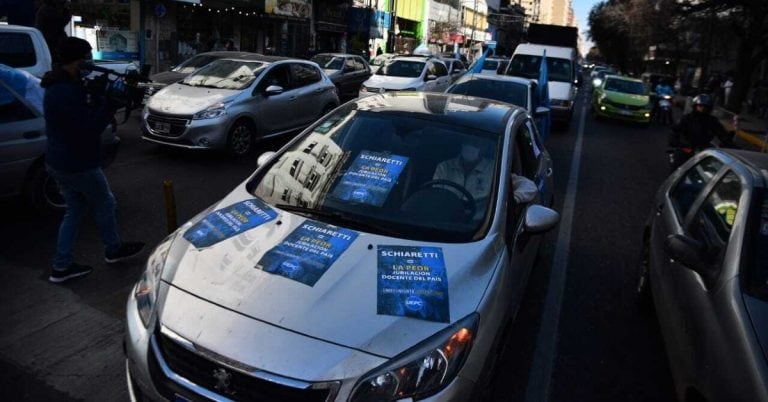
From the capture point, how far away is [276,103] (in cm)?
996

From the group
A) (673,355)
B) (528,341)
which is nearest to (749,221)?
(673,355)

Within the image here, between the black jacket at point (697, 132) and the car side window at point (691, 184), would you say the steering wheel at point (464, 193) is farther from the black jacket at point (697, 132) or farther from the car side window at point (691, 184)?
the black jacket at point (697, 132)

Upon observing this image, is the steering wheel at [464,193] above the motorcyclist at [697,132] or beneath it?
beneath

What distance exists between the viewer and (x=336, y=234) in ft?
9.71

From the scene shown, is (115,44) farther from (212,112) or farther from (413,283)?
(413,283)

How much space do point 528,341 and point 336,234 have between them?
1973mm

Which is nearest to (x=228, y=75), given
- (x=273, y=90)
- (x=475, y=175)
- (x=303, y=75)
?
A: (x=273, y=90)

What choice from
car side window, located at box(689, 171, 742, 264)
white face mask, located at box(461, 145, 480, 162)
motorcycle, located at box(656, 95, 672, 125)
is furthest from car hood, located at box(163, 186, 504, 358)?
motorcycle, located at box(656, 95, 672, 125)

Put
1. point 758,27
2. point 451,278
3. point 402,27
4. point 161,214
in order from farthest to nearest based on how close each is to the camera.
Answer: point 402,27 → point 758,27 → point 161,214 → point 451,278

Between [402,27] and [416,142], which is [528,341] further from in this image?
[402,27]

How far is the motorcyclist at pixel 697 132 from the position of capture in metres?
7.38

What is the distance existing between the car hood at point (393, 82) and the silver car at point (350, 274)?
37.9ft

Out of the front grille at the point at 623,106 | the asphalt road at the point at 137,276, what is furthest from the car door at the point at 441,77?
the asphalt road at the point at 137,276

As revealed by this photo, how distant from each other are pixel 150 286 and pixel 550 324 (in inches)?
119
